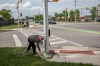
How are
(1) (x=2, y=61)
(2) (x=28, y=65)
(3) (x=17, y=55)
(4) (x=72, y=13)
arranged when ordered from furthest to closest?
(4) (x=72, y=13), (3) (x=17, y=55), (1) (x=2, y=61), (2) (x=28, y=65)

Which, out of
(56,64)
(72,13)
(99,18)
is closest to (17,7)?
(56,64)

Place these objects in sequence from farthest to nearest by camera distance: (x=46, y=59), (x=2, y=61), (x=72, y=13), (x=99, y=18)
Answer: (x=72, y=13) < (x=99, y=18) < (x=46, y=59) < (x=2, y=61)

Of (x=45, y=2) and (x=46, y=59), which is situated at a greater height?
(x=45, y=2)

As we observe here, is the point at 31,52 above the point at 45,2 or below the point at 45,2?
below

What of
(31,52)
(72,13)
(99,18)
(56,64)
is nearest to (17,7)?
(31,52)

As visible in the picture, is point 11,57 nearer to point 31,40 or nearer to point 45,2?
point 31,40

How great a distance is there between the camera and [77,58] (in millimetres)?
12109

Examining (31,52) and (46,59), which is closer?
(46,59)

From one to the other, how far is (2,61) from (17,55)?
68.4 inches

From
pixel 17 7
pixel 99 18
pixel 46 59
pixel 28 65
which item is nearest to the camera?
pixel 28 65

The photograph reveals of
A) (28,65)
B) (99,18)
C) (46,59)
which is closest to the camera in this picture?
(28,65)

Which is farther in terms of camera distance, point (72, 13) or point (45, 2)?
point (72, 13)

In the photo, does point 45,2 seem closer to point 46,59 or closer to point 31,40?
point 31,40

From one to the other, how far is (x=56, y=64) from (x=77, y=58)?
6.83 ft
